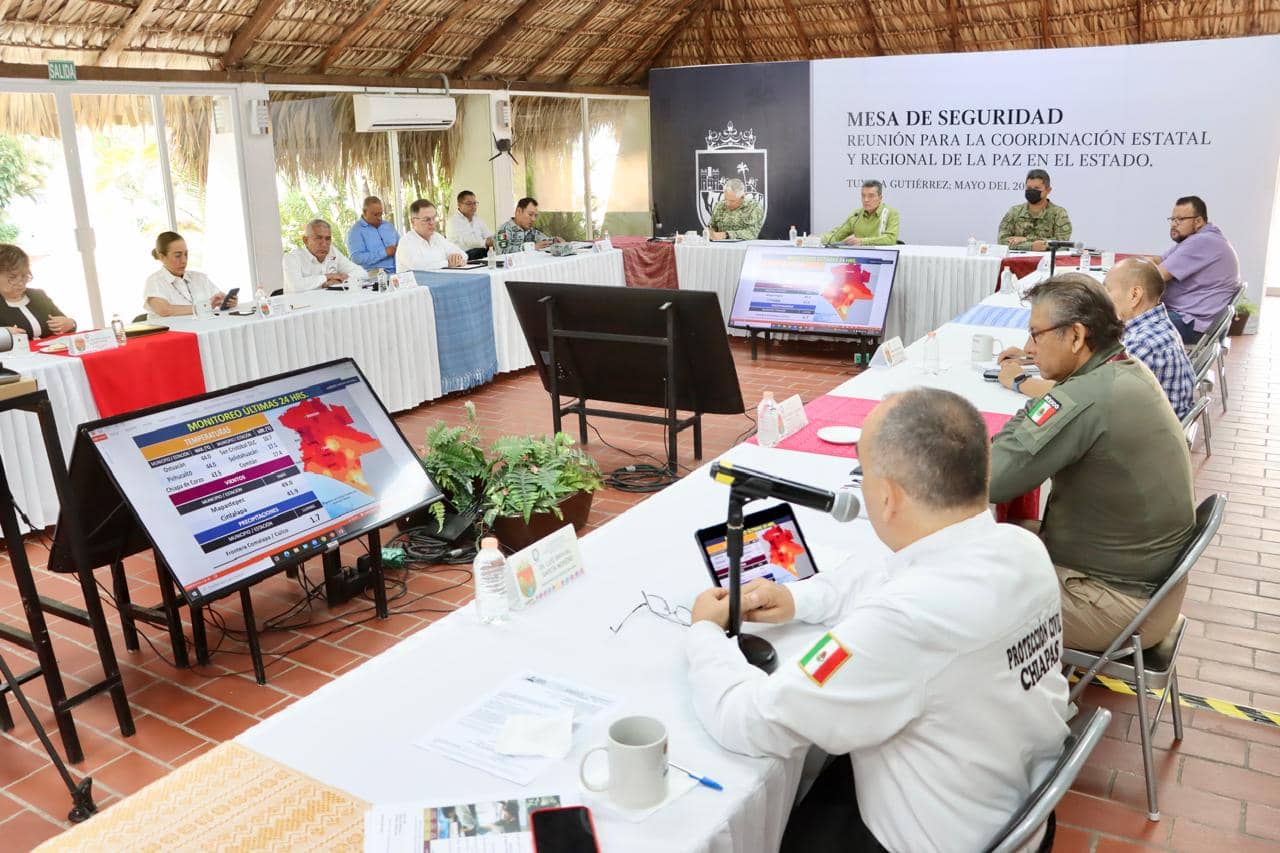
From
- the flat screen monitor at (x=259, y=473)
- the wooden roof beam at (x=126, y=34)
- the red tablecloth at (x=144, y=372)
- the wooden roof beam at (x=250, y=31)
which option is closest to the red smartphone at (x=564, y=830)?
the flat screen monitor at (x=259, y=473)

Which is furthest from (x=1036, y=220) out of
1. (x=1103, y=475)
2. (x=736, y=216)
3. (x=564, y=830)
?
(x=564, y=830)

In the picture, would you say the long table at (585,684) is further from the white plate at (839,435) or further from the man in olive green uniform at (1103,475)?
the white plate at (839,435)

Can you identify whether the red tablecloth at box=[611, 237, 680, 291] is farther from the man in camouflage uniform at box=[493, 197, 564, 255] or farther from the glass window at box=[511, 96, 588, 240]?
the glass window at box=[511, 96, 588, 240]

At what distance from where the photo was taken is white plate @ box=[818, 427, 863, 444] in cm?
334

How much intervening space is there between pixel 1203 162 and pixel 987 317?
15.4 feet

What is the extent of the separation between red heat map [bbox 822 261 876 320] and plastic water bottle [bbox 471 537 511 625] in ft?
19.9

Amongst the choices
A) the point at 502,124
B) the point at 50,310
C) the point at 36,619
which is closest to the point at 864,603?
the point at 36,619

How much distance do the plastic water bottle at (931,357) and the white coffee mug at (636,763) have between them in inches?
122

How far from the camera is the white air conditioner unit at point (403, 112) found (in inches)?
384

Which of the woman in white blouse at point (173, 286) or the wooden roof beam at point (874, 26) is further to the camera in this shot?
the wooden roof beam at point (874, 26)

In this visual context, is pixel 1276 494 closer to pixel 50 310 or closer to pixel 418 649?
pixel 418 649

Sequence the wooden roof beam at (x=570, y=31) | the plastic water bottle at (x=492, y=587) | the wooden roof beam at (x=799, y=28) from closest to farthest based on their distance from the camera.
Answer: the plastic water bottle at (x=492, y=587) → the wooden roof beam at (x=570, y=31) → the wooden roof beam at (x=799, y=28)

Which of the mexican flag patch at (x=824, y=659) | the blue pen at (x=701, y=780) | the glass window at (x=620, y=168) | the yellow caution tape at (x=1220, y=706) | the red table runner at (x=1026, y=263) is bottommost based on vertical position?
the yellow caution tape at (x=1220, y=706)

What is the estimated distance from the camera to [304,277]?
290 inches
